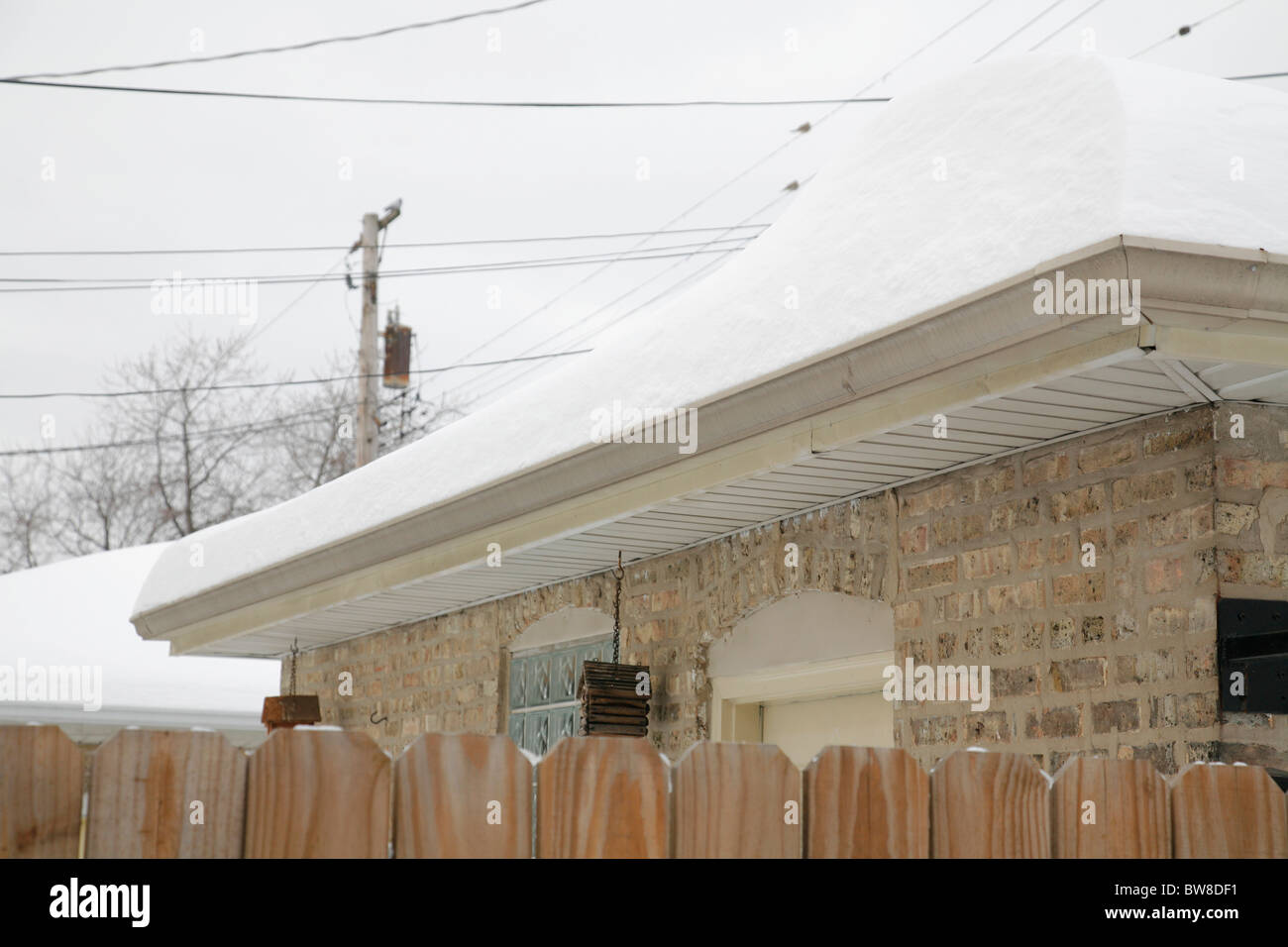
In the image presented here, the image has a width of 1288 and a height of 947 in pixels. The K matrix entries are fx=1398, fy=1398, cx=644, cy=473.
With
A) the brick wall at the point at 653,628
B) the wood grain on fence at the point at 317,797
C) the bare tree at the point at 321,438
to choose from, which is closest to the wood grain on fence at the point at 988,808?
the wood grain on fence at the point at 317,797

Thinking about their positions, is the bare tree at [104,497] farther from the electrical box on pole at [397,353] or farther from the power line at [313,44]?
the power line at [313,44]

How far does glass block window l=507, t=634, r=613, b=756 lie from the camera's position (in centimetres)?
688

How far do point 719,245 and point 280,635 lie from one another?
1013cm

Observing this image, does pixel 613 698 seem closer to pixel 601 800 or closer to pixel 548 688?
pixel 548 688

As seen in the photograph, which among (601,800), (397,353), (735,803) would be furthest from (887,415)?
(397,353)

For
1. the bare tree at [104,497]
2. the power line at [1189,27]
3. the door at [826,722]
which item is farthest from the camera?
A: the bare tree at [104,497]

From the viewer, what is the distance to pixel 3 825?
1.67m

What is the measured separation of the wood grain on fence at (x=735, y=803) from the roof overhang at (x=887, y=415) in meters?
1.49

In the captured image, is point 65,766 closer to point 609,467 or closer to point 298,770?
point 298,770

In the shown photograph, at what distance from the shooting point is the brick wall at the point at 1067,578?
12.4ft

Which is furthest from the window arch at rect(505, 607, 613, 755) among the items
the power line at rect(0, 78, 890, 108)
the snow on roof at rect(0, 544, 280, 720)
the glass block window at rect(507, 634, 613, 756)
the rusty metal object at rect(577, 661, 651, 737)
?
the snow on roof at rect(0, 544, 280, 720)

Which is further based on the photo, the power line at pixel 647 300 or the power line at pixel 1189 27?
the power line at pixel 647 300

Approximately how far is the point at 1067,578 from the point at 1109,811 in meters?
1.91
